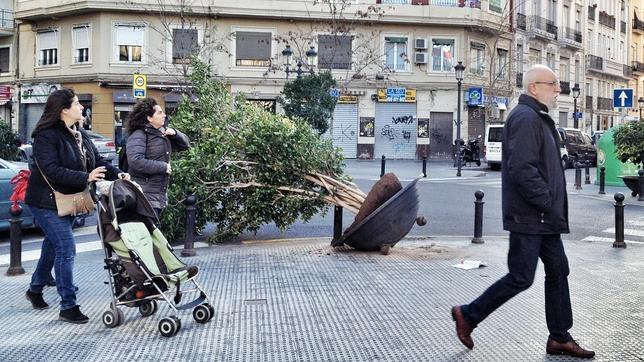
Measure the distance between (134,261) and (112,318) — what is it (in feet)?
1.71

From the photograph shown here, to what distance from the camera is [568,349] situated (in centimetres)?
485

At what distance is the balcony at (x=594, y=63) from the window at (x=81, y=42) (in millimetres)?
35134

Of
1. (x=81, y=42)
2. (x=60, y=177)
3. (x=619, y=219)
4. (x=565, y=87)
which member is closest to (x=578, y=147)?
(x=565, y=87)

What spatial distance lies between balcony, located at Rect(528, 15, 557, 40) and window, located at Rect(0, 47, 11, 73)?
98.2ft

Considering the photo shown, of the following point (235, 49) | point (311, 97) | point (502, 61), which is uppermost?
point (502, 61)

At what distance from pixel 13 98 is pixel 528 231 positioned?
38.1m

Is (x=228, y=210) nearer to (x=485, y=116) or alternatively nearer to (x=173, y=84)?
(x=173, y=84)

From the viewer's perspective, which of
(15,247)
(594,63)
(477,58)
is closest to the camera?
(15,247)

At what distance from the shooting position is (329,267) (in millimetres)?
8227

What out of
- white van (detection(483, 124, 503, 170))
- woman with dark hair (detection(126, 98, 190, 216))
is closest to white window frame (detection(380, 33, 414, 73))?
white van (detection(483, 124, 503, 170))

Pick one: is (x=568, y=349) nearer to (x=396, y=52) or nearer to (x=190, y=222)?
(x=190, y=222)

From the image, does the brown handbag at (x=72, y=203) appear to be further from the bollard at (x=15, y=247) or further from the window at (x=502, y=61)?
the window at (x=502, y=61)

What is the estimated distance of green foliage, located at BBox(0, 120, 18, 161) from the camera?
18.9m

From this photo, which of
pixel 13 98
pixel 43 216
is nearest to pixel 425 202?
pixel 43 216
